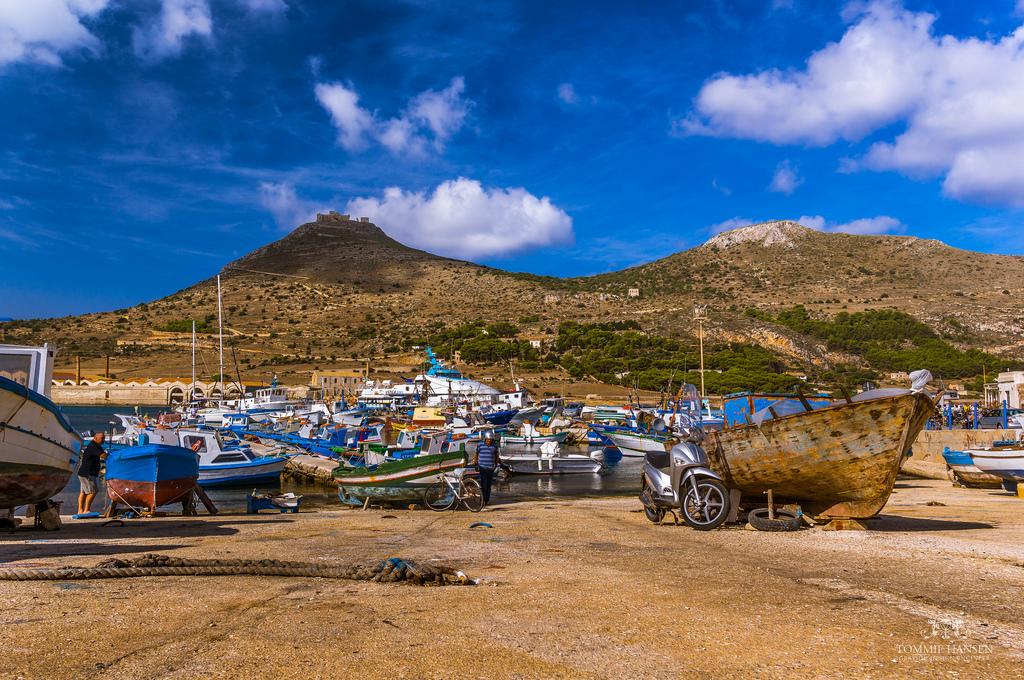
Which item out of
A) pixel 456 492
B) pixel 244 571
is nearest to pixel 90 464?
pixel 456 492

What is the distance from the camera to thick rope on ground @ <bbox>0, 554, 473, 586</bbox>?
26.3ft

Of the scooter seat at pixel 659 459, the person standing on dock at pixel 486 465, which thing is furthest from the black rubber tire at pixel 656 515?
the person standing on dock at pixel 486 465

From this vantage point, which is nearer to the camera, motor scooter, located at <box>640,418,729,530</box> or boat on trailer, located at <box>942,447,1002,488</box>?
motor scooter, located at <box>640,418,729,530</box>

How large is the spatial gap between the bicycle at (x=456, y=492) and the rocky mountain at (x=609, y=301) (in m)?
70.6

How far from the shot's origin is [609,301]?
12031cm

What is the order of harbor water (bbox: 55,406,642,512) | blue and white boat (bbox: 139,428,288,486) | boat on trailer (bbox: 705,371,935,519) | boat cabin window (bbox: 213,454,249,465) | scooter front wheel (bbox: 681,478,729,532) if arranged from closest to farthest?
1. boat on trailer (bbox: 705,371,935,519)
2. scooter front wheel (bbox: 681,478,729,532)
3. harbor water (bbox: 55,406,642,512)
4. blue and white boat (bbox: 139,428,288,486)
5. boat cabin window (bbox: 213,454,249,465)

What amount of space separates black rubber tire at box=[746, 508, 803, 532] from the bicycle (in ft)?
24.3

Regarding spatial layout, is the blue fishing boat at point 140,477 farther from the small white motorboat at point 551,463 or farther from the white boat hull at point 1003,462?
the white boat hull at point 1003,462

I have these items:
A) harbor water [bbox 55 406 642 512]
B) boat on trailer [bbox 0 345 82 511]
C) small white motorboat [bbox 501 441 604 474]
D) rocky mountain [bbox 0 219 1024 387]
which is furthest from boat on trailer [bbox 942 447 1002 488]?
rocky mountain [bbox 0 219 1024 387]

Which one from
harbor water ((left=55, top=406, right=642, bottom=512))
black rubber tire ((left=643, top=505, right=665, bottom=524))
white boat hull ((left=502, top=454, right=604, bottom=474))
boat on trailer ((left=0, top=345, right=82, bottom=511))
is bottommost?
harbor water ((left=55, top=406, right=642, bottom=512))

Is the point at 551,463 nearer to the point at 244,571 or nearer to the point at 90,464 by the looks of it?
the point at 90,464

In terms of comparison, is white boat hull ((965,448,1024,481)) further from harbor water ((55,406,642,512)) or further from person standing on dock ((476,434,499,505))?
person standing on dock ((476,434,499,505))

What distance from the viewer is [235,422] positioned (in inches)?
1918

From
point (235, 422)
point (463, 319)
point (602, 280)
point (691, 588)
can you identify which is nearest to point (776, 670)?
point (691, 588)
